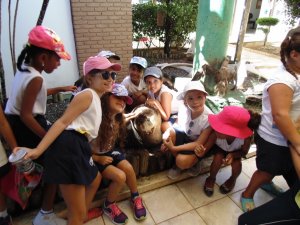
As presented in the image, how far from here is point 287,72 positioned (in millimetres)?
1761

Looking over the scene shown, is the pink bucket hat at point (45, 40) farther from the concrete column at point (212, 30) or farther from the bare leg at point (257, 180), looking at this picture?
the concrete column at point (212, 30)

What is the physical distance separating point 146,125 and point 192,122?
1.53 ft

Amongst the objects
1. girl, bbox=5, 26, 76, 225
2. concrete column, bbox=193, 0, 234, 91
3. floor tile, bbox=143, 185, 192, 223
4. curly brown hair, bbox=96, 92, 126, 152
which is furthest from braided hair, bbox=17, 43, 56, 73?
concrete column, bbox=193, 0, 234, 91

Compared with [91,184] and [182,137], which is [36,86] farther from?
[182,137]

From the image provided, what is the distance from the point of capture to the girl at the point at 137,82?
2.81 metres

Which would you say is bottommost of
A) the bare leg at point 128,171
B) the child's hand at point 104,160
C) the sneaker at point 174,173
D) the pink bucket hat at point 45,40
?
the sneaker at point 174,173

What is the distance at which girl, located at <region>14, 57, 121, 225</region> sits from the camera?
156cm

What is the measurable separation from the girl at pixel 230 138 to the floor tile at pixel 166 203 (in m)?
0.29

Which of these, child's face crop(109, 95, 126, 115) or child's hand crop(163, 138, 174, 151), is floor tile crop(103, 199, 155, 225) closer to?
child's hand crop(163, 138, 174, 151)

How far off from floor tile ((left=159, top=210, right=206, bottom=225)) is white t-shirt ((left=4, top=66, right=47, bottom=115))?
144cm

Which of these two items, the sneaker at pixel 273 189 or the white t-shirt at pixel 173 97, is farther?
the white t-shirt at pixel 173 97

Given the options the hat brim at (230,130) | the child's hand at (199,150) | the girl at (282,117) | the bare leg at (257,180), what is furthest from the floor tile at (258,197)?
the hat brim at (230,130)

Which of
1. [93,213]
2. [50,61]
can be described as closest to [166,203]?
[93,213]

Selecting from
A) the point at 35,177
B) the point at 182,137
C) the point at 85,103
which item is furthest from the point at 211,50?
the point at 35,177
